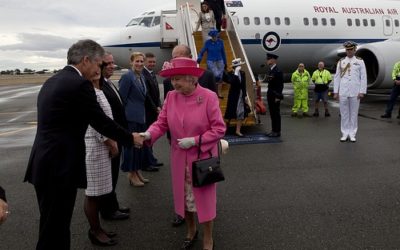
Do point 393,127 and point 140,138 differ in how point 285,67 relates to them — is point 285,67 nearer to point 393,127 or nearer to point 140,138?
point 393,127

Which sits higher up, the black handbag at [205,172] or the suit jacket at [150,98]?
the suit jacket at [150,98]

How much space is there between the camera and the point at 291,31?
15.7 meters

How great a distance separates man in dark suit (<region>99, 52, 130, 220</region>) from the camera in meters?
4.19

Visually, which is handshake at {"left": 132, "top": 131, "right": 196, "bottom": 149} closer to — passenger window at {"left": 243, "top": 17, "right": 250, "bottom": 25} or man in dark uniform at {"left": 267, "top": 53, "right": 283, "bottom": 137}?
man in dark uniform at {"left": 267, "top": 53, "right": 283, "bottom": 137}

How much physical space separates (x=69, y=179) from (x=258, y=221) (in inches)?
83.9

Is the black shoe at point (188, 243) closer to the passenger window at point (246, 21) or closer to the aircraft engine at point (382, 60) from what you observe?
the aircraft engine at point (382, 60)

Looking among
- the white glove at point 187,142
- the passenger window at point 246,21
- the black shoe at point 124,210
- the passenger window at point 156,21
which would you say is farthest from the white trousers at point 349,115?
the passenger window at point 156,21

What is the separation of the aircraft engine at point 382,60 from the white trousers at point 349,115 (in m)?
6.30

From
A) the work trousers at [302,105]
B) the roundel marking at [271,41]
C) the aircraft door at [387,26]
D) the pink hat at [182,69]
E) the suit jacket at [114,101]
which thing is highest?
the aircraft door at [387,26]

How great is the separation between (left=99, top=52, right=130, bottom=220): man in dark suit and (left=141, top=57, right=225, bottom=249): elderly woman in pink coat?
779mm

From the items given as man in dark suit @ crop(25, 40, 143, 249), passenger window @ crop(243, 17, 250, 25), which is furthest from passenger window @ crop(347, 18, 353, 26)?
man in dark suit @ crop(25, 40, 143, 249)

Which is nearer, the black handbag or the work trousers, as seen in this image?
the black handbag

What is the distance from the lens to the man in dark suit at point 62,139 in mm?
2879

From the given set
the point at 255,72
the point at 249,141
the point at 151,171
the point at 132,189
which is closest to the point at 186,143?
the point at 132,189
